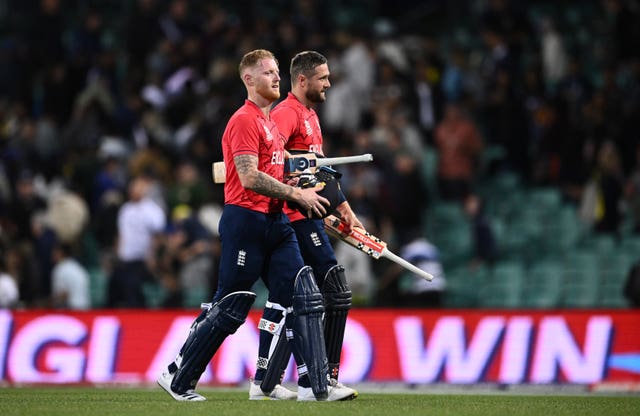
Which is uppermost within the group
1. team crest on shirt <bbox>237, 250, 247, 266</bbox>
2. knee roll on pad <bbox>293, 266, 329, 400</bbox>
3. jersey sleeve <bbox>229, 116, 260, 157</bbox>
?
jersey sleeve <bbox>229, 116, 260, 157</bbox>

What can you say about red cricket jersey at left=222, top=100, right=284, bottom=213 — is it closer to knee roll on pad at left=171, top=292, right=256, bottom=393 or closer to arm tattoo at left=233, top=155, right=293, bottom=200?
arm tattoo at left=233, top=155, right=293, bottom=200

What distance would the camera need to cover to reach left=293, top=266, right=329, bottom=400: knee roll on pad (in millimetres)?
9867

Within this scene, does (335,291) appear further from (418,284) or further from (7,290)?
(7,290)

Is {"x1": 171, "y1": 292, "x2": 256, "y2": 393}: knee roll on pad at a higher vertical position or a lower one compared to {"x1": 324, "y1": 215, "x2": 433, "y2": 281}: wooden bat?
lower

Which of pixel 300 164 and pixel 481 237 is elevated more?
pixel 300 164

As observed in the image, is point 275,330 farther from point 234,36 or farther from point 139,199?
Result: point 234,36

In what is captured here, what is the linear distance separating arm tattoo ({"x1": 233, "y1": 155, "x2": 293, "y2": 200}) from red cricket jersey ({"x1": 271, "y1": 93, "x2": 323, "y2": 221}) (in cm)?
88

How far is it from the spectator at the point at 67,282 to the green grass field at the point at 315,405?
230 inches

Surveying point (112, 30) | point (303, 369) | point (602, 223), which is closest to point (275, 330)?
point (303, 369)

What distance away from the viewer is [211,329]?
A: 9.94 m

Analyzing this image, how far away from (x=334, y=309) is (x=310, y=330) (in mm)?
796

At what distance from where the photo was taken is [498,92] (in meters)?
20.9

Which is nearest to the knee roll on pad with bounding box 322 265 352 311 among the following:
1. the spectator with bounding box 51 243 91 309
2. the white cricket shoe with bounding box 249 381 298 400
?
the white cricket shoe with bounding box 249 381 298 400

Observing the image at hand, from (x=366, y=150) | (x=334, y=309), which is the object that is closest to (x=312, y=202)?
(x=334, y=309)
